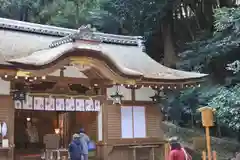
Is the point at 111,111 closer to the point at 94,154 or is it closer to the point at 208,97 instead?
the point at 94,154

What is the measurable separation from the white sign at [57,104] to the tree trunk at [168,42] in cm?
857

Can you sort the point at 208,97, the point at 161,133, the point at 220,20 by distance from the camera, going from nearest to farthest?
the point at 161,133
the point at 220,20
the point at 208,97

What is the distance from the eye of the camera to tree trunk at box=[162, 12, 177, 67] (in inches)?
729

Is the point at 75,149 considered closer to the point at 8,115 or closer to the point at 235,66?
the point at 8,115

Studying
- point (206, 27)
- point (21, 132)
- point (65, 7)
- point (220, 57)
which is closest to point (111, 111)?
point (21, 132)

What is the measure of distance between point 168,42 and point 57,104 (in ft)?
33.5

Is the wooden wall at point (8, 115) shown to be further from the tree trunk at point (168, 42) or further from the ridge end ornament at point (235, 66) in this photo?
the tree trunk at point (168, 42)

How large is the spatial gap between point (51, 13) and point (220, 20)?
10.8 meters

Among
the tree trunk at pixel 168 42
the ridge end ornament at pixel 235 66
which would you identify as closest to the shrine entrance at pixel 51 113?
the ridge end ornament at pixel 235 66

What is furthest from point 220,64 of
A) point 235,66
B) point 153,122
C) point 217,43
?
point 153,122

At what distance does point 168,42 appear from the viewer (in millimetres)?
18891

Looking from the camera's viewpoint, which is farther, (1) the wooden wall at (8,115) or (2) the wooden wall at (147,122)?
(2) the wooden wall at (147,122)

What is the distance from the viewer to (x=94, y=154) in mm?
10859

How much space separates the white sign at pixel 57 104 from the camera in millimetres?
9602
